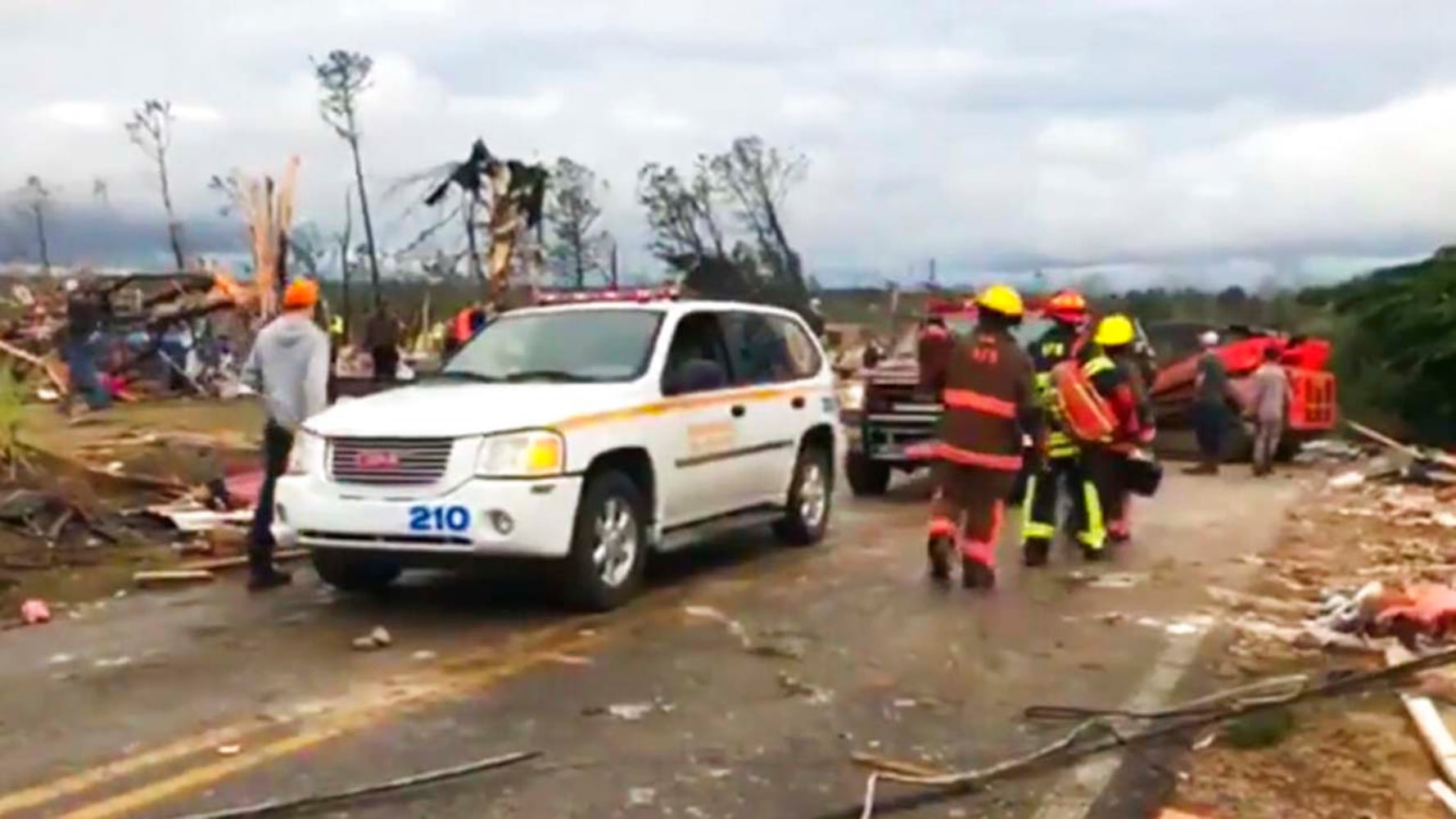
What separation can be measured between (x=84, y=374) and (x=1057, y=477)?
1782 cm

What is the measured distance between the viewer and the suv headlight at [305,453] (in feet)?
32.2

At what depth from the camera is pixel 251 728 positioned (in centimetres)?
712

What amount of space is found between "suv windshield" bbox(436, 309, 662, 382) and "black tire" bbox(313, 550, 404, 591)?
1256 mm

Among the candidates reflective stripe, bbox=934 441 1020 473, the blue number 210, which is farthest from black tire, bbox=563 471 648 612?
reflective stripe, bbox=934 441 1020 473

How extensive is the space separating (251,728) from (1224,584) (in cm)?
664

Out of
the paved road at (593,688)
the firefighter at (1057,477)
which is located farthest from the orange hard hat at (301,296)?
the firefighter at (1057,477)

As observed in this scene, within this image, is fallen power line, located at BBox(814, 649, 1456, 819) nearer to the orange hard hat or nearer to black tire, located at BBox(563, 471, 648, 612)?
black tire, located at BBox(563, 471, 648, 612)

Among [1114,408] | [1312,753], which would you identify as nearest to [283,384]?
[1114,408]

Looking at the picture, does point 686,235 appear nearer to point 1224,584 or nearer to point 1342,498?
point 1342,498

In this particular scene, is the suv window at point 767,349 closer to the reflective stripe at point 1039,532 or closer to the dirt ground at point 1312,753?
the reflective stripe at point 1039,532

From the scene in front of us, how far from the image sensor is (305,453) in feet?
32.5

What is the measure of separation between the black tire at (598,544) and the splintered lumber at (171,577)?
10.1 feet

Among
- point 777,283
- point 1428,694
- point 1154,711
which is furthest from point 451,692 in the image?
point 777,283

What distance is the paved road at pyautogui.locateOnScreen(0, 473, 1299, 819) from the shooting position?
6305 millimetres
